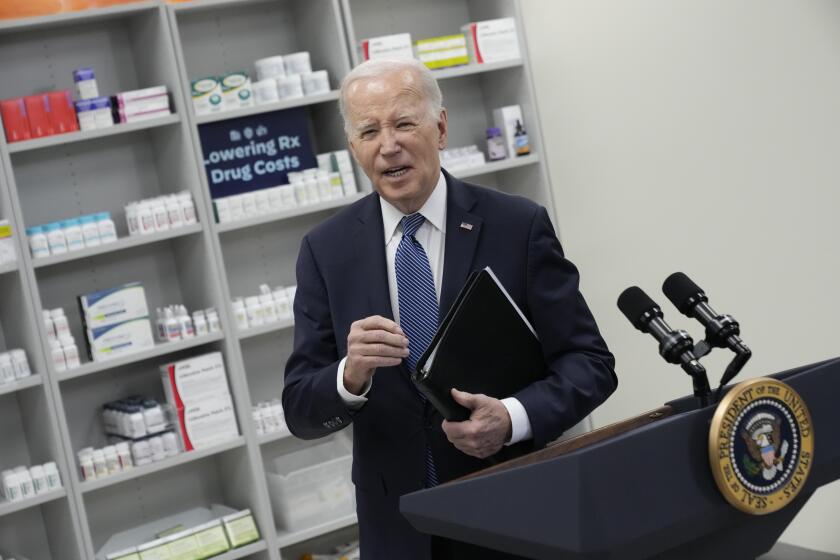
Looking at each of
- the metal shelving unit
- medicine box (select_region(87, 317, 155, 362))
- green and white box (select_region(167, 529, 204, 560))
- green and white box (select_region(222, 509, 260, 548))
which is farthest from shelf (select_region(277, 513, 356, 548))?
medicine box (select_region(87, 317, 155, 362))

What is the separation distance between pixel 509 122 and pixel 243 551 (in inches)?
90.0

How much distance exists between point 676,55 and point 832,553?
1.99 m

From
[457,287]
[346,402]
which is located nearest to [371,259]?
[457,287]

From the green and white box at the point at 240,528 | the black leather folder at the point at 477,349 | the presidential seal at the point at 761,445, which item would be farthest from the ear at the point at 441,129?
the green and white box at the point at 240,528

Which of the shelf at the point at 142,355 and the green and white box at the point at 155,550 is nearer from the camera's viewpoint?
the shelf at the point at 142,355

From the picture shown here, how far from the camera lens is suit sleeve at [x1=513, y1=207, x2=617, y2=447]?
1.74 m

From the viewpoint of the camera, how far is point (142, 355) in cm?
409

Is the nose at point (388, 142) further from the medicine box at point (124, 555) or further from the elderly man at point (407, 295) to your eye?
the medicine box at point (124, 555)

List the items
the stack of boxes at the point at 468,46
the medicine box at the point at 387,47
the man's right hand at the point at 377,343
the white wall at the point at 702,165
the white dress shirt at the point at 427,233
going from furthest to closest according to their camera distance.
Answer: the stack of boxes at the point at 468,46 < the medicine box at the point at 387,47 < the white wall at the point at 702,165 < the white dress shirt at the point at 427,233 < the man's right hand at the point at 377,343

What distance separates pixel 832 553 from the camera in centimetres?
389

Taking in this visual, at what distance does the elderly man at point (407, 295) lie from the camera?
184cm

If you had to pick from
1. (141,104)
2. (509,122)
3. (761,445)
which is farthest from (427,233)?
(509,122)

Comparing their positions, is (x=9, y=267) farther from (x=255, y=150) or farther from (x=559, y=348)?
(x=559, y=348)

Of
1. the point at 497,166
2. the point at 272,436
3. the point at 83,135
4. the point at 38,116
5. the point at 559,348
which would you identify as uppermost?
the point at 38,116
